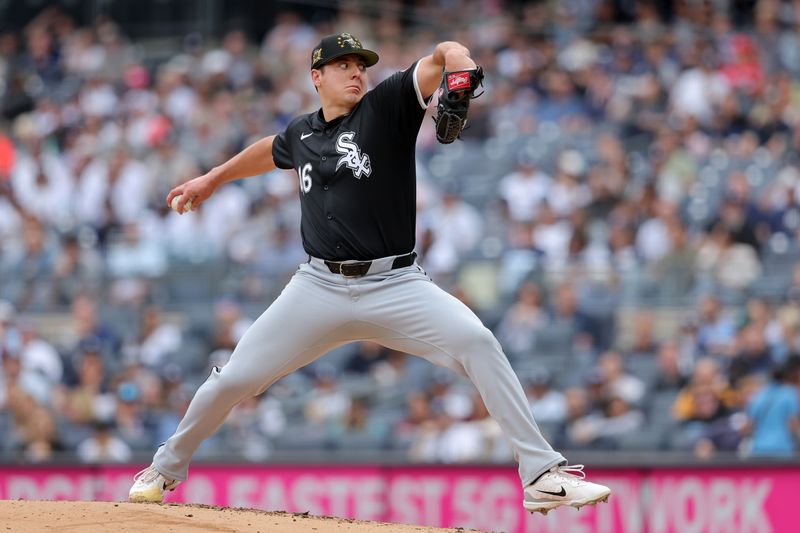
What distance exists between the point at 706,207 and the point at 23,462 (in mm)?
6465

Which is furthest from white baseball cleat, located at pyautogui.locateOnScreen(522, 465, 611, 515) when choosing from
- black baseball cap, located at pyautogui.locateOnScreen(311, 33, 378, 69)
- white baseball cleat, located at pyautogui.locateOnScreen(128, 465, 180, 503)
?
black baseball cap, located at pyautogui.locateOnScreen(311, 33, 378, 69)

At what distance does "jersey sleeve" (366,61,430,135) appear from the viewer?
5895 mm

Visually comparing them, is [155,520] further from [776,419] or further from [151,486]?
[776,419]

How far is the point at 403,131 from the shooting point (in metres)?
6.00

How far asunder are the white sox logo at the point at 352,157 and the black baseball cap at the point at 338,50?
1.18 feet

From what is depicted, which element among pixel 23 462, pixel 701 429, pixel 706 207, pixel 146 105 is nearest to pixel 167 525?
pixel 23 462

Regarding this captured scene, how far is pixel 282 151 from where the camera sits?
21.3 ft

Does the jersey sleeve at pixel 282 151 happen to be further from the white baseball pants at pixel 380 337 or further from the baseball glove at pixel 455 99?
the baseball glove at pixel 455 99

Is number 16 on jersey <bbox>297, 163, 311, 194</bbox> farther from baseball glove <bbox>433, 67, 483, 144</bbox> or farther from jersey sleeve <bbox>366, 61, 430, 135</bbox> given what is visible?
baseball glove <bbox>433, 67, 483, 144</bbox>

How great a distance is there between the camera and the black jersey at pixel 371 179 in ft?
19.7

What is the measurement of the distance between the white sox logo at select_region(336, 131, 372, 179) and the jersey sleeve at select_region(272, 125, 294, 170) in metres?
0.44

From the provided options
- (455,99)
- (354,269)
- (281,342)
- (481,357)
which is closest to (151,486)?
(281,342)

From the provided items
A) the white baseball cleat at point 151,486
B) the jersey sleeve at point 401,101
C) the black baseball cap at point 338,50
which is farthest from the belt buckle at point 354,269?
the white baseball cleat at point 151,486

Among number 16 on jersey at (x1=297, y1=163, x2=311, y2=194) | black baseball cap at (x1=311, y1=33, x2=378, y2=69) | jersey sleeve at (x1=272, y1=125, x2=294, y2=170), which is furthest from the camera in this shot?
jersey sleeve at (x1=272, y1=125, x2=294, y2=170)
